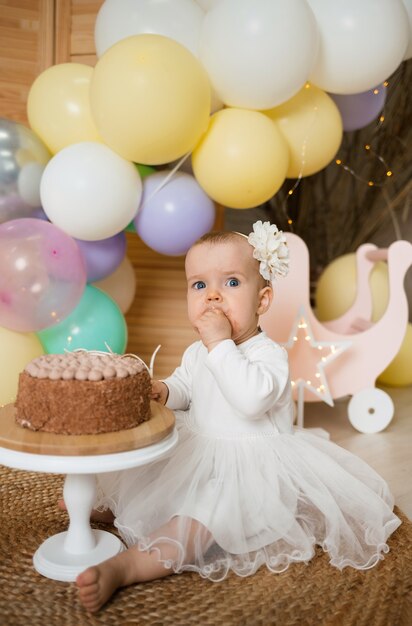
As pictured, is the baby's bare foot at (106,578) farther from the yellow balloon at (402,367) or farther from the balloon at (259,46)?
the yellow balloon at (402,367)

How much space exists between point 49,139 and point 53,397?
1.24 metres

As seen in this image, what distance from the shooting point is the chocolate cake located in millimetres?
1169

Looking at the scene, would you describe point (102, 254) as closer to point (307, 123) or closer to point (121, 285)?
point (121, 285)

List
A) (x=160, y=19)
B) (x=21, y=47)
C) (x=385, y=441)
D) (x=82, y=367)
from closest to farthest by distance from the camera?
(x=82, y=367), (x=160, y=19), (x=385, y=441), (x=21, y=47)

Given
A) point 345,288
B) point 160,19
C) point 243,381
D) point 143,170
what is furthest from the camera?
point 345,288

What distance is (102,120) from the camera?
192 cm

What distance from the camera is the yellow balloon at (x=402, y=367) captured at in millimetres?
2941

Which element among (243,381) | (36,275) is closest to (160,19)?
(36,275)

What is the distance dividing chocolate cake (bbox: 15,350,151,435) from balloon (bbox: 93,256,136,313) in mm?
1184

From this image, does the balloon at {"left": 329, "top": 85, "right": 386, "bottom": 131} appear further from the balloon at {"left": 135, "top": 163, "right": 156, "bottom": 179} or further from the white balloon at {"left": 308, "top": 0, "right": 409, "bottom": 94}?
the balloon at {"left": 135, "top": 163, "right": 156, "bottom": 179}

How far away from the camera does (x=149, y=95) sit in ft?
6.05

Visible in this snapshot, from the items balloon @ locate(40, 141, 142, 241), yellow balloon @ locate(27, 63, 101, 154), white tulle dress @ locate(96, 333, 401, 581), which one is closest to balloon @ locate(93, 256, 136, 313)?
balloon @ locate(40, 141, 142, 241)

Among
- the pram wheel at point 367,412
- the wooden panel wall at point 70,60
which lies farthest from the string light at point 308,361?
the wooden panel wall at point 70,60

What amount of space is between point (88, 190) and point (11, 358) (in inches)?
21.5
